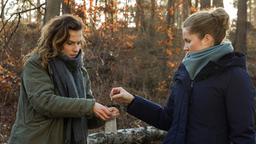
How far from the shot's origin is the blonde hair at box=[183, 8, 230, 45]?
327cm

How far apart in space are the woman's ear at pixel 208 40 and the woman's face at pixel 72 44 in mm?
1075

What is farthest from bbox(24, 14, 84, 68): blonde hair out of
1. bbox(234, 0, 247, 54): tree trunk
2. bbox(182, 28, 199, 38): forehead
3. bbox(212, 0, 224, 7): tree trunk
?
bbox(234, 0, 247, 54): tree trunk

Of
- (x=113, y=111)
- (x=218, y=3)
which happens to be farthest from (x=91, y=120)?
(x=218, y=3)

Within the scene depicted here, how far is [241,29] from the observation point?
18047mm

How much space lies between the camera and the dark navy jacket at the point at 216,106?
122 inches

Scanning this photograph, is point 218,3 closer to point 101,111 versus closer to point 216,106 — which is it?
point 101,111

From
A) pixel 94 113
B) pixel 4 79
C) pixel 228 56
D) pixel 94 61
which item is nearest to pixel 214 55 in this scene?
pixel 228 56

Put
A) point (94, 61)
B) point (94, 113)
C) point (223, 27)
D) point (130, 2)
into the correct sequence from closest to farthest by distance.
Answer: point (223, 27) → point (94, 113) → point (94, 61) → point (130, 2)

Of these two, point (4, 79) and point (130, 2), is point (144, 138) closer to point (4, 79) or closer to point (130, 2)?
point (4, 79)

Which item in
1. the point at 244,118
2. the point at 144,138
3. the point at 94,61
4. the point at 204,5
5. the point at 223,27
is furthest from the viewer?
the point at 94,61

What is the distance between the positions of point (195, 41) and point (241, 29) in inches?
605

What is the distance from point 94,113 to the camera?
357 centimetres

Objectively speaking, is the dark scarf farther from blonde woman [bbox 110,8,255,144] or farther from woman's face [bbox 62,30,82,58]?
blonde woman [bbox 110,8,255,144]

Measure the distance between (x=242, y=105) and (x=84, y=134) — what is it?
1397 mm
